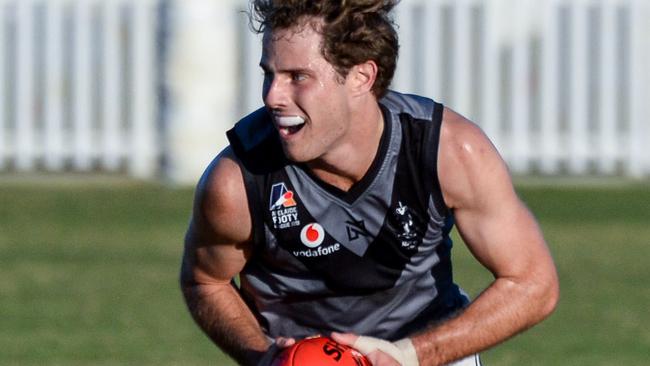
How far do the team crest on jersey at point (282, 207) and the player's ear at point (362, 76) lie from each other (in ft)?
1.40

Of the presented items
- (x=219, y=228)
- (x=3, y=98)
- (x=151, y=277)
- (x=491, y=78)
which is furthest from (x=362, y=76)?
(x=3, y=98)

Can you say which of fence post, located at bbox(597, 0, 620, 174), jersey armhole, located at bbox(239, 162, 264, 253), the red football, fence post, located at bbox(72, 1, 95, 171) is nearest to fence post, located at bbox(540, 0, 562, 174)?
fence post, located at bbox(597, 0, 620, 174)

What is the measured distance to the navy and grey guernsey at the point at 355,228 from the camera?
231 inches

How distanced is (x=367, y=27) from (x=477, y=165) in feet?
1.92

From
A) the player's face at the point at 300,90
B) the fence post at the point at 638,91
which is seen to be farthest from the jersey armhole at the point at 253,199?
the fence post at the point at 638,91

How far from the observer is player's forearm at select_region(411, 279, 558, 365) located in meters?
5.86

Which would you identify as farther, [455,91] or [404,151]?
[455,91]

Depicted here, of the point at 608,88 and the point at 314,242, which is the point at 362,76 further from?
the point at 608,88

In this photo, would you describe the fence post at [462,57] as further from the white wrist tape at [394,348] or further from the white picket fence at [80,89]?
the white wrist tape at [394,348]

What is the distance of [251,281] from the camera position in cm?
624

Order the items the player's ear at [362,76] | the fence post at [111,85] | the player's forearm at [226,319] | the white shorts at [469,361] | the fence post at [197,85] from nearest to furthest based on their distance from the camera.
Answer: the player's ear at [362,76] → the player's forearm at [226,319] → the white shorts at [469,361] → the fence post at [197,85] → the fence post at [111,85]

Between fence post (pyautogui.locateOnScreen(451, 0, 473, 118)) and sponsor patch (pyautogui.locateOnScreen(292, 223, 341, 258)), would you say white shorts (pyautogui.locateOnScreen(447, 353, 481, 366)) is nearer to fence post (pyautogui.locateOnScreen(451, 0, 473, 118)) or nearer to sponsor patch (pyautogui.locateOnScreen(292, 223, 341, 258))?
sponsor patch (pyautogui.locateOnScreen(292, 223, 341, 258))

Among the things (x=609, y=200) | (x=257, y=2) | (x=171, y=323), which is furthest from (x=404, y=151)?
(x=609, y=200)

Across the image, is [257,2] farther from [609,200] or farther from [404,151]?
[609,200]
